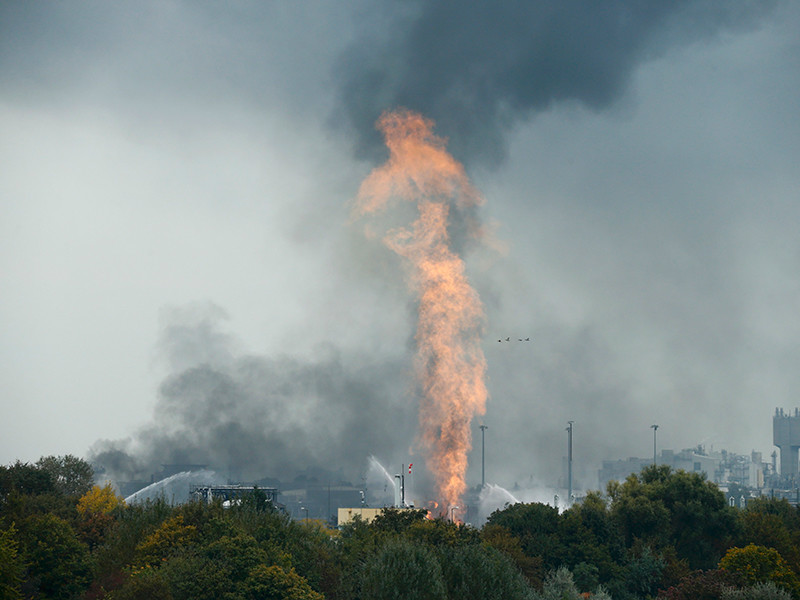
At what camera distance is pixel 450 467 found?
152375mm

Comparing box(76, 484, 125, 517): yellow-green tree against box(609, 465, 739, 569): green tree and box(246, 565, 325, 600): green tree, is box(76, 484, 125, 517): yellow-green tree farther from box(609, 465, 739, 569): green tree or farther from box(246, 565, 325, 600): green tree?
box(246, 565, 325, 600): green tree

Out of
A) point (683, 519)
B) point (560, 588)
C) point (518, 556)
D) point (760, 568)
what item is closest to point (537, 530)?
point (518, 556)

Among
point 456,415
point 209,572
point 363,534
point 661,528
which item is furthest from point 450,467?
point 209,572

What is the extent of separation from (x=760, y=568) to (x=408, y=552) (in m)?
38.0

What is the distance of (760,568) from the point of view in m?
96.9

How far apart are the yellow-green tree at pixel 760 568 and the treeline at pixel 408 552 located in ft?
0.48

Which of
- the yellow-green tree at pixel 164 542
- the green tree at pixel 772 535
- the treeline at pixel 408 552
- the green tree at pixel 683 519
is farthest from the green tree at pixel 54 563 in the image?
the green tree at pixel 772 535

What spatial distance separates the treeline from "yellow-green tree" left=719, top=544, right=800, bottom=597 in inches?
5.8

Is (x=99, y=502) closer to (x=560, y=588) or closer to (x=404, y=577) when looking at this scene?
(x=560, y=588)

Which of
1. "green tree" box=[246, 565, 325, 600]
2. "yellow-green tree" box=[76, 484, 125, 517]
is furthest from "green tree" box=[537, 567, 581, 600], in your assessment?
"yellow-green tree" box=[76, 484, 125, 517]

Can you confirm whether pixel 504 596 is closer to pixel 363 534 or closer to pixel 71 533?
pixel 363 534

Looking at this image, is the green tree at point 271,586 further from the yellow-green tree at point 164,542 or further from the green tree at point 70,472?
the green tree at point 70,472

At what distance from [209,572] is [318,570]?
15.1 m

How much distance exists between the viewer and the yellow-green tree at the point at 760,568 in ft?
309
